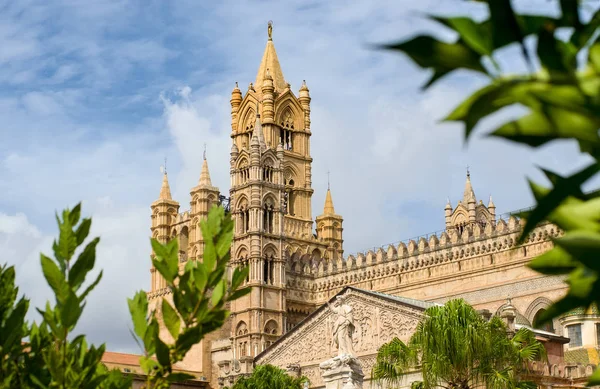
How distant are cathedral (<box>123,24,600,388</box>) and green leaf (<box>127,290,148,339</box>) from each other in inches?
1417

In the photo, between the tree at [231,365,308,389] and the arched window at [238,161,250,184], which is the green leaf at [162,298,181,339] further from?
the arched window at [238,161,250,184]

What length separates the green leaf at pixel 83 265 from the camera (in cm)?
480

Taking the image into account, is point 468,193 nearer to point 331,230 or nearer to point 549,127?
point 331,230

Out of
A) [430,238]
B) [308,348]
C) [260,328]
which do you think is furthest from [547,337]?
[260,328]

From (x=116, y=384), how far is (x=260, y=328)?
57932 millimetres

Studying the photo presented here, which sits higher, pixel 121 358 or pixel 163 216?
pixel 163 216

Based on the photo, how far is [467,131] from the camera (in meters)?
2.67

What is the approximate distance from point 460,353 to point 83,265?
24069mm

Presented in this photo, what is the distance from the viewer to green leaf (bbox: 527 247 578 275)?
3016 millimetres

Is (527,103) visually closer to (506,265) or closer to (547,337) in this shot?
(547,337)

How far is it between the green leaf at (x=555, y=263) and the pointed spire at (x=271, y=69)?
73388mm

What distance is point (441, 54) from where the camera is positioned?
2.68m

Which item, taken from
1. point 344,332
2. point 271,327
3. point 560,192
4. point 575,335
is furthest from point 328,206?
point 560,192

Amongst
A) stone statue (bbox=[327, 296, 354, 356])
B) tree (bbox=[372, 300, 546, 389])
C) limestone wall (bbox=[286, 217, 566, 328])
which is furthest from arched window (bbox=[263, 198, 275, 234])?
tree (bbox=[372, 300, 546, 389])
